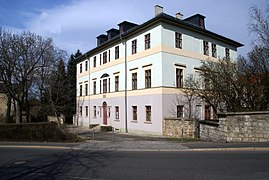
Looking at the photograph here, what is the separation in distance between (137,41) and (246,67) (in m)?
12.6

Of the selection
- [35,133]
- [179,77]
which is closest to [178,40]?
[179,77]

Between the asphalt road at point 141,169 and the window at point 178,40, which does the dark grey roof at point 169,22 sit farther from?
the asphalt road at point 141,169

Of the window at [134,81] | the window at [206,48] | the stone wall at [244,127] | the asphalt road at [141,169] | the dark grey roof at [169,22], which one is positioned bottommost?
the asphalt road at [141,169]

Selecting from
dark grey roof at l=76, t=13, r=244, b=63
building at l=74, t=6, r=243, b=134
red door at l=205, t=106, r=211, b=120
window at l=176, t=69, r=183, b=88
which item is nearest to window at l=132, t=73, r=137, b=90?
building at l=74, t=6, r=243, b=134

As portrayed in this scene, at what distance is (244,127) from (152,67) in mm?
12301

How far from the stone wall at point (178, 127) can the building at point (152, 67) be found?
0.69 m

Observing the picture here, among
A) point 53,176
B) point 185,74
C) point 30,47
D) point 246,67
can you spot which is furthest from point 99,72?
point 53,176

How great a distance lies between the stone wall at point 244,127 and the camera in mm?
14984

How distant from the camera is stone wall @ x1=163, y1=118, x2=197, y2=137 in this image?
71.3 ft

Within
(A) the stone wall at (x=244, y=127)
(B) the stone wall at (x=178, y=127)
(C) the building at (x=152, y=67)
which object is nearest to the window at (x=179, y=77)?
(C) the building at (x=152, y=67)

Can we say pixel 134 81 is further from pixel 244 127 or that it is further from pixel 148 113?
pixel 244 127

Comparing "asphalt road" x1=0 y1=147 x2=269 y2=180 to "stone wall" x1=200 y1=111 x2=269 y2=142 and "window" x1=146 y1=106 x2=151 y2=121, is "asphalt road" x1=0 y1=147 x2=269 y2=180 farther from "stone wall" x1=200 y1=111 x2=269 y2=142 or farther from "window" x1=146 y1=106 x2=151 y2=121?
"window" x1=146 y1=106 x2=151 y2=121

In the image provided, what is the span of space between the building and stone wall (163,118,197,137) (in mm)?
693

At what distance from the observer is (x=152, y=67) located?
25750mm
